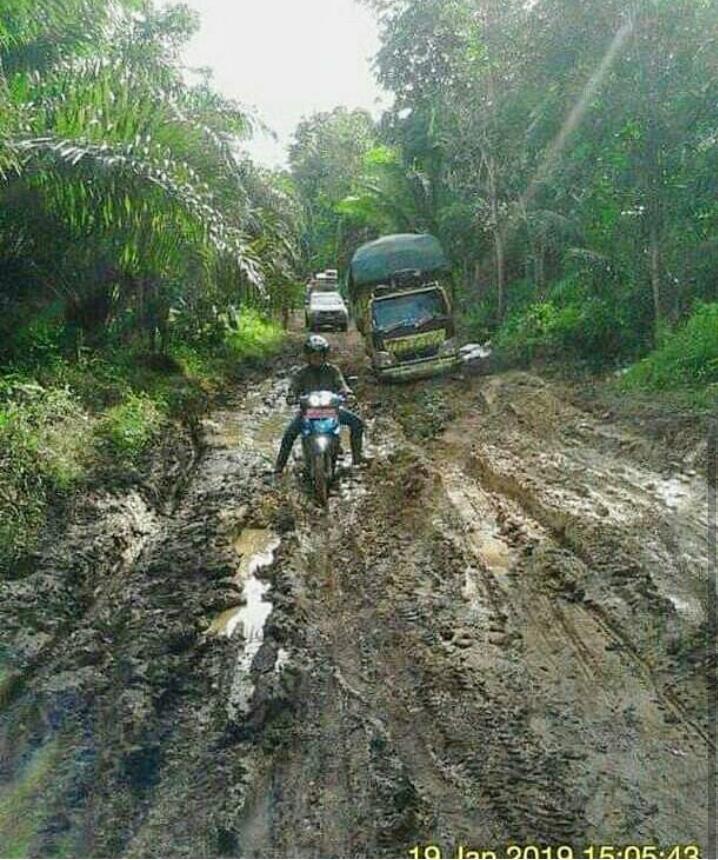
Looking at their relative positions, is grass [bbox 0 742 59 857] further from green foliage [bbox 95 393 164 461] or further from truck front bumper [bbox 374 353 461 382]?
truck front bumper [bbox 374 353 461 382]

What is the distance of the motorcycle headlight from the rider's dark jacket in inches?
281

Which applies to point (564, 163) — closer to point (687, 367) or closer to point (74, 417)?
point (687, 367)

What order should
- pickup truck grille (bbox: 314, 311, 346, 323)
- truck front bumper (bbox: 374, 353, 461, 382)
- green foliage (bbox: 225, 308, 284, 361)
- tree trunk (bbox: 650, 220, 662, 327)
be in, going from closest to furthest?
tree trunk (bbox: 650, 220, 662, 327) → truck front bumper (bbox: 374, 353, 461, 382) → green foliage (bbox: 225, 308, 284, 361) → pickup truck grille (bbox: 314, 311, 346, 323)

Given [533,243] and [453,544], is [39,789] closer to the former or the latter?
[453,544]

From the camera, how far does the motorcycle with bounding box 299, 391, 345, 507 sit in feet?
27.1

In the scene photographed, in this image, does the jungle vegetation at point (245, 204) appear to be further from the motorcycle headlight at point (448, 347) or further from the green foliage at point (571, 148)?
the motorcycle headlight at point (448, 347)

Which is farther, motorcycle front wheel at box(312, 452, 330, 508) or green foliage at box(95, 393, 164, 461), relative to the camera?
green foliage at box(95, 393, 164, 461)

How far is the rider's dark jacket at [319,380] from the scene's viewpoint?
916 cm

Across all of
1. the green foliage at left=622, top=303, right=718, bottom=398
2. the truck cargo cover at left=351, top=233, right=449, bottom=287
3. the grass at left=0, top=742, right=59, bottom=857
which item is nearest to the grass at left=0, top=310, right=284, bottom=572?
the grass at left=0, top=742, right=59, bottom=857

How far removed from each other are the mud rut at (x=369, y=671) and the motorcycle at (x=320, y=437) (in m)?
0.31

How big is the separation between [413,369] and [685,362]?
588cm

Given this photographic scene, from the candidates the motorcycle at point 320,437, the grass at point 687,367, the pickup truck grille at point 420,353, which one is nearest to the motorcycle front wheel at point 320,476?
the motorcycle at point 320,437

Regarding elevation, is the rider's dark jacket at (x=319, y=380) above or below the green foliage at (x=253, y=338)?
above

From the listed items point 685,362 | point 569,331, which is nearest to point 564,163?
point 569,331
